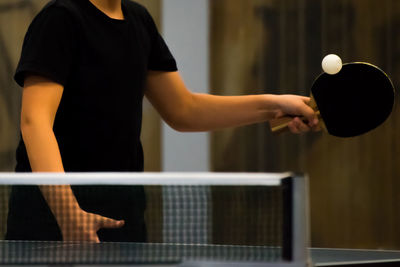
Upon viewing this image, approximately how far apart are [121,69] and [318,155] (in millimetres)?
2655

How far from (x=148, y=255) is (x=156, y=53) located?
649 mm

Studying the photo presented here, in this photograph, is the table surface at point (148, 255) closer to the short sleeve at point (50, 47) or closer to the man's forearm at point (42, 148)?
the man's forearm at point (42, 148)

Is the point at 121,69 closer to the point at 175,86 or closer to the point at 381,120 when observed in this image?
the point at 175,86

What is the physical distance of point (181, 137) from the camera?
13.0ft

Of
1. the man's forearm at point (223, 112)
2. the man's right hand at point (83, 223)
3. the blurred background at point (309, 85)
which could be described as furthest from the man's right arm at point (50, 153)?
the blurred background at point (309, 85)

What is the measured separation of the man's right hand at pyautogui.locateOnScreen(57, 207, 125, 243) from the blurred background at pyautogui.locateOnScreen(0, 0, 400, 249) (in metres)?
2.80

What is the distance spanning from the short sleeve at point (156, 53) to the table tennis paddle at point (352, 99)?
12.8 inches

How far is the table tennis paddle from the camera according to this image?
158cm

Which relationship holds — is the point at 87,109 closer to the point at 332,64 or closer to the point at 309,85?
the point at 332,64

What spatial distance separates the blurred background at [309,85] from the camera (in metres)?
3.93

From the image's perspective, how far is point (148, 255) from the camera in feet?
3.59

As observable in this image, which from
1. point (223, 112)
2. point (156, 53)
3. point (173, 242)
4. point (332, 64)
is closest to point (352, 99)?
point (332, 64)

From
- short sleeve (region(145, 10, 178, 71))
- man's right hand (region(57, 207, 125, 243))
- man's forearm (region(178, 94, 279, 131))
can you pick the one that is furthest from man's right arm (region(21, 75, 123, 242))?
man's forearm (region(178, 94, 279, 131))

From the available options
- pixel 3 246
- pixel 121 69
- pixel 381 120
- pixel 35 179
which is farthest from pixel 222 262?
pixel 381 120
